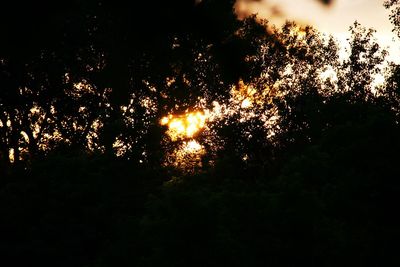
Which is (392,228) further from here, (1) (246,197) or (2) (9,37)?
(2) (9,37)

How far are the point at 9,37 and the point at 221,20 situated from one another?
2.97 ft

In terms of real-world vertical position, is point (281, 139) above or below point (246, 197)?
above

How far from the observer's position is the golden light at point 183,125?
85.0ft

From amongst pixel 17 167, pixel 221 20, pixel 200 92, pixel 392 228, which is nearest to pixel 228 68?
pixel 221 20

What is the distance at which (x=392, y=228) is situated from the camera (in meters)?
10.0

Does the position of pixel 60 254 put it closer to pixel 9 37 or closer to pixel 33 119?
pixel 9 37

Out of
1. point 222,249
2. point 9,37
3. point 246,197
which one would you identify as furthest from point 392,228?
point 9,37

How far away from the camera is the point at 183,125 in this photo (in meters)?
28.3

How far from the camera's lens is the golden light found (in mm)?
25909

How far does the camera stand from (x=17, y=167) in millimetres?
11570

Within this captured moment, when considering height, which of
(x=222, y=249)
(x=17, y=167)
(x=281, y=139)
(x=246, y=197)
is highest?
(x=281, y=139)

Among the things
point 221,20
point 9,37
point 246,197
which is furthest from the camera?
point 246,197

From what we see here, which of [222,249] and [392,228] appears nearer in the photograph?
[222,249]

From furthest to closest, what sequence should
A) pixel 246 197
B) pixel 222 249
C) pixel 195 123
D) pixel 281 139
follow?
pixel 281 139, pixel 195 123, pixel 246 197, pixel 222 249
